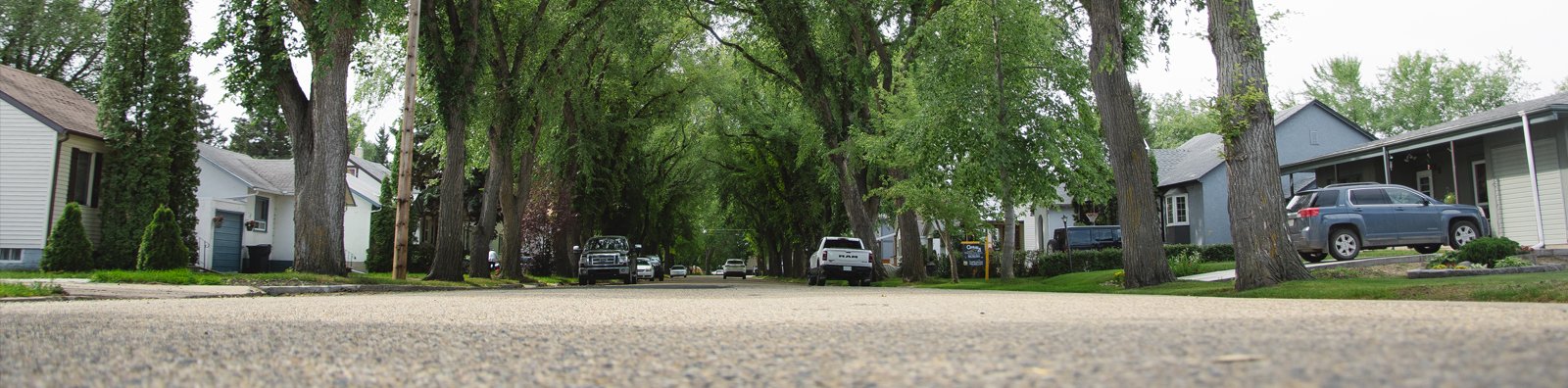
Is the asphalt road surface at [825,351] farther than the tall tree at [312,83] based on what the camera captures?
No

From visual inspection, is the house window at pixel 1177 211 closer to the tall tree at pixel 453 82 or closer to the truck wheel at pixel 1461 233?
the truck wheel at pixel 1461 233

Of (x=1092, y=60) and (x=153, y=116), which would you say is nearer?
(x=1092, y=60)

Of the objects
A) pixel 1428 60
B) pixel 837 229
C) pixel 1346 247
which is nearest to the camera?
pixel 1346 247

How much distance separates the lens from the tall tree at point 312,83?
705 inches

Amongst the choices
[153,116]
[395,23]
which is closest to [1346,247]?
[395,23]

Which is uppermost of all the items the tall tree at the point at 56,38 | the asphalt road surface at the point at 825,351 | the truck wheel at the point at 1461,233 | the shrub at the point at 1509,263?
the tall tree at the point at 56,38

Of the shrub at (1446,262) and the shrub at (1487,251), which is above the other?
the shrub at (1487,251)

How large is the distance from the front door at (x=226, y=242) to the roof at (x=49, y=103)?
4873 millimetres

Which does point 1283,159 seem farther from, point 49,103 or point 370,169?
point 370,169

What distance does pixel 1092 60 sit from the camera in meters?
16.7

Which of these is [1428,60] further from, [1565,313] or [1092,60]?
[1565,313]

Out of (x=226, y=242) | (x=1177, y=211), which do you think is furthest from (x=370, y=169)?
(x=1177, y=211)

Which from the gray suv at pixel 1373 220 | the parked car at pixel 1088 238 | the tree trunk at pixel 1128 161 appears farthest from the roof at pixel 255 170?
the gray suv at pixel 1373 220

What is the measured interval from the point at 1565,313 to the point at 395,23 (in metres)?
22.1
